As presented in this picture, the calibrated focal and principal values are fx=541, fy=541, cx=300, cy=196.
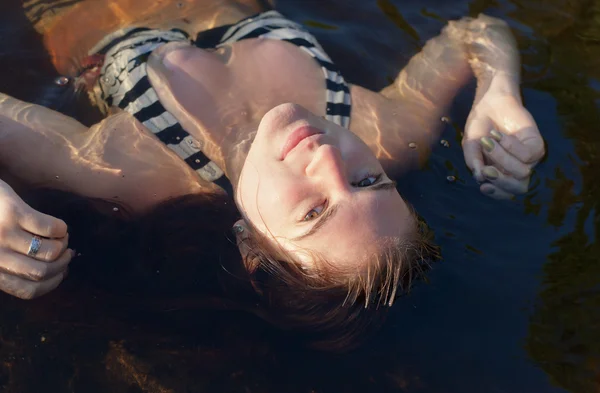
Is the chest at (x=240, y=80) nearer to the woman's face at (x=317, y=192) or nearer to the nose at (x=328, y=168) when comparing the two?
the woman's face at (x=317, y=192)

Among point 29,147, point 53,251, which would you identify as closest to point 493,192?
point 53,251

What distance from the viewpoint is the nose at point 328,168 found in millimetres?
2461

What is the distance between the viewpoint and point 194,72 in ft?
10.8

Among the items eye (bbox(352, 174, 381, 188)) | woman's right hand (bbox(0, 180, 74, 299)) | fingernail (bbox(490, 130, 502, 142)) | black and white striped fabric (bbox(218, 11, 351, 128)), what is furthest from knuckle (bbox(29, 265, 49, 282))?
fingernail (bbox(490, 130, 502, 142))

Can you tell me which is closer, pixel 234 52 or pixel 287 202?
pixel 287 202

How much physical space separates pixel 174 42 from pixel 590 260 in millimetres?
2886

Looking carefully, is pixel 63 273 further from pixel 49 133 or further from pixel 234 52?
pixel 234 52

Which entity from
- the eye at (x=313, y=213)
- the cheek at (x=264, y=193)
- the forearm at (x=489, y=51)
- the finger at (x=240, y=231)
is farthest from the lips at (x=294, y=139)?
the forearm at (x=489, y=51)

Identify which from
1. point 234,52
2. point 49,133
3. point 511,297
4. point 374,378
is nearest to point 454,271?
point 511,297

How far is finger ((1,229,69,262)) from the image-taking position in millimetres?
2416

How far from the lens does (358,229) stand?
2.48 m

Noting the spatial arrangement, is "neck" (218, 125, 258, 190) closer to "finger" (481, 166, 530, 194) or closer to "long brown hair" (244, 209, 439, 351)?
"long brown hair" (244, 209, 439, 351)

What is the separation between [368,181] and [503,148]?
3.60 feet

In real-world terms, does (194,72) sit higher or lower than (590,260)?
higher
